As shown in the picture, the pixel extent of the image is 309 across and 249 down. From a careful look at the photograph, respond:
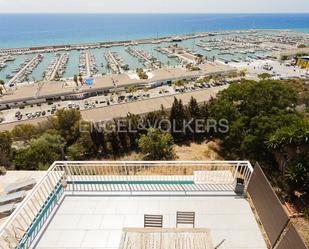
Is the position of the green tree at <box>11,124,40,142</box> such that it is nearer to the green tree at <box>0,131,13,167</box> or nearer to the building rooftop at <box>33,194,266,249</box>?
the green tree at <box>0,131,13,167</box>

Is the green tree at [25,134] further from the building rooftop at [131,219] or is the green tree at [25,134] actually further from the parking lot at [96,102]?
the building rooftop at [131,219]

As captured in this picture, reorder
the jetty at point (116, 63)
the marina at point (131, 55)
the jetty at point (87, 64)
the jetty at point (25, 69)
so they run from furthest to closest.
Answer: the marina at point (131, 55) < the jetty at point (116, 63) < the jetty at point (87, 64) < the jetty at point (25, 69)

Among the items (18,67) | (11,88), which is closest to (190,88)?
(11,88)

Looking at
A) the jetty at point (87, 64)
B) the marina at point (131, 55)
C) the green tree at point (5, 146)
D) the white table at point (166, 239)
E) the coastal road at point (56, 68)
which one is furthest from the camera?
the marina at point (131, 55)

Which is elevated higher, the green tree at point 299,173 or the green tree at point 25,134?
the green tree at point 299,173

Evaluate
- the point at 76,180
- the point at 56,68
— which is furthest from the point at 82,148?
the point at 56,68

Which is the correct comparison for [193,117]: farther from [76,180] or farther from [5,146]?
[5,146]

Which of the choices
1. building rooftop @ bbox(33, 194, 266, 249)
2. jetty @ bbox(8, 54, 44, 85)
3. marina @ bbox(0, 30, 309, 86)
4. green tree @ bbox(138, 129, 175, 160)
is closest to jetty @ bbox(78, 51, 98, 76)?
marina @ bbox(0, 30, 309, 86)

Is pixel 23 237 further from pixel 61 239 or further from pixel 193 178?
pixel 193 178

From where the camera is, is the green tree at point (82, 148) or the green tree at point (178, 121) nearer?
the green tree at point (82, 148)

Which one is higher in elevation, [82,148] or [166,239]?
[166,239]

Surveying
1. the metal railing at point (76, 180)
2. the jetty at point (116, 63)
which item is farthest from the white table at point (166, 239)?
the jetty at point (116, 63)

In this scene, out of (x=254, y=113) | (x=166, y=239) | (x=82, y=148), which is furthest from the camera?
(x=82, y=148)
